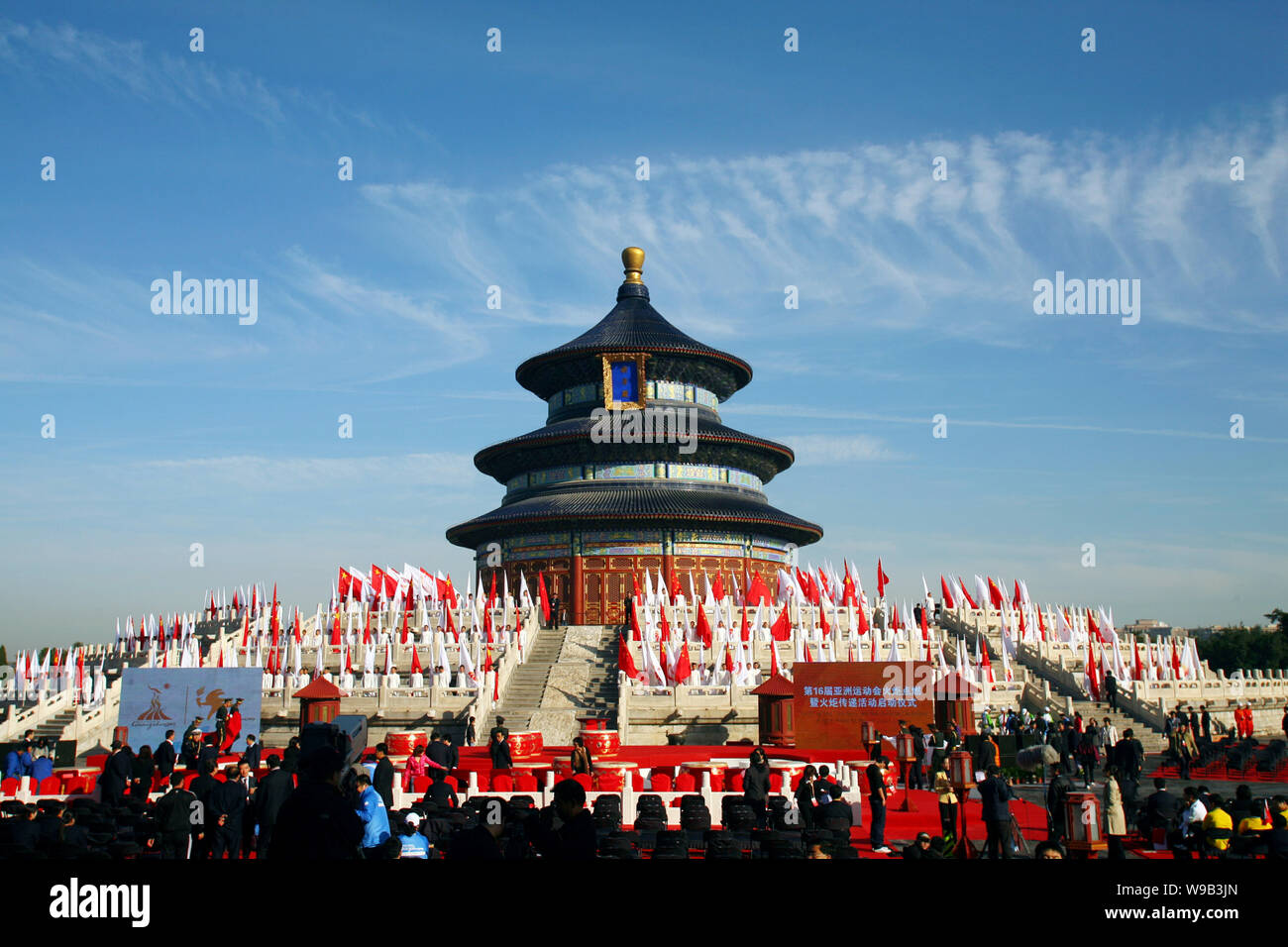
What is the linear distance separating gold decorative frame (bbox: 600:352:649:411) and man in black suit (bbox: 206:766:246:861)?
149ft

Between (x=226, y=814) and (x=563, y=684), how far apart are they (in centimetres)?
2160

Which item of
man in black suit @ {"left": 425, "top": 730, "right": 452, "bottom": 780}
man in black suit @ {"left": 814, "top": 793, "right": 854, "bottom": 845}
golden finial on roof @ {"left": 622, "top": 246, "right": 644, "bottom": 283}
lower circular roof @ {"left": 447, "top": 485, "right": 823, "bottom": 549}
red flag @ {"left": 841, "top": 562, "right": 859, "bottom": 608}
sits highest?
golden finial on roof @ {"left": 622, "top": 246, "right": 644, "bottom": 283}

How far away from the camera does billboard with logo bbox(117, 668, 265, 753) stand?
80.0 feet

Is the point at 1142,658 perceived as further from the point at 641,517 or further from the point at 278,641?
the point at 278,641

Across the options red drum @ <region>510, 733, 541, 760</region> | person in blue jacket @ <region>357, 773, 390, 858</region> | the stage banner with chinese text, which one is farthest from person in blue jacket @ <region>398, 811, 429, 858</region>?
the stage banner with chinese text

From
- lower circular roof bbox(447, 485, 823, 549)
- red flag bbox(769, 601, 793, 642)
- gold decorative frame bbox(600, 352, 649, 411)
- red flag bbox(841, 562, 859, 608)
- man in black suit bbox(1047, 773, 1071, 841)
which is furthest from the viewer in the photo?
gold decorative frame bbox(600, 352, 649, 411)

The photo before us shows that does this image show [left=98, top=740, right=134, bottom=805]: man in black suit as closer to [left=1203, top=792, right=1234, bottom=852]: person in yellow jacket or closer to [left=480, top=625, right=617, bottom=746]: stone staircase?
[left=480, top=625, right=617, bottom=746]: stone staircase

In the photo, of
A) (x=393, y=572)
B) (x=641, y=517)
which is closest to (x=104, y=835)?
(x=393, y=572)

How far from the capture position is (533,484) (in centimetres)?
5812

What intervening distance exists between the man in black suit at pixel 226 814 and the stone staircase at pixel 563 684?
16.8 m

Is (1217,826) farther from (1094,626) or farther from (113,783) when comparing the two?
(1094,626)

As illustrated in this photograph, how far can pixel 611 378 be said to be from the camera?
58.2 meters

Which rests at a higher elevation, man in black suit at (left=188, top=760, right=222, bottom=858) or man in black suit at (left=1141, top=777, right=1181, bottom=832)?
man in black suit at (left=188, top=760, right=222, bottom=858)
